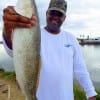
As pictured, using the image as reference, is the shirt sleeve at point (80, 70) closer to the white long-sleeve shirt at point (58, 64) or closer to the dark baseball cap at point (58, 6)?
the white long-sleeve shirt at point (58, 64)

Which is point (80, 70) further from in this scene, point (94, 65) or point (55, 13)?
point (94, 65)

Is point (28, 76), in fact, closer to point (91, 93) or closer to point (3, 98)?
point (91, 93)

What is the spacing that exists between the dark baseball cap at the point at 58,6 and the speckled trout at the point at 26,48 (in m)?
1.58

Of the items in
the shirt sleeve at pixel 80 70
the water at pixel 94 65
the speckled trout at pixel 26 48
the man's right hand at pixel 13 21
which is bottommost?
the water at pixel 94 65

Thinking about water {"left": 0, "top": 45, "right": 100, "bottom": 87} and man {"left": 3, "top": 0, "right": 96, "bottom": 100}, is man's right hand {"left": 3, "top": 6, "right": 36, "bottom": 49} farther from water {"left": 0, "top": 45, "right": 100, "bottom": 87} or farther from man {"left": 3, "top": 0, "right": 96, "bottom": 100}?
water {"left": 0, "top": 45, "right": 100, "bottom": 87}

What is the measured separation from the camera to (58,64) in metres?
4.44

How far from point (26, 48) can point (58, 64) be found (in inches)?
57.5

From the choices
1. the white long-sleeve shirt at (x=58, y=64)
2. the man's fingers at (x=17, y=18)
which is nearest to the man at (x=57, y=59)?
the white long-sleeve shirt at (x=58, y=64)

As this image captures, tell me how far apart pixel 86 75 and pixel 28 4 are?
7.05 feet

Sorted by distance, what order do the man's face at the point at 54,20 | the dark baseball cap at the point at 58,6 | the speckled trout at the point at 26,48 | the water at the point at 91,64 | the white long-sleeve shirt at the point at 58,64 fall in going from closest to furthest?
the speckled trout at the point at 26,48
the white long-sleeve shirt at the point at 58,64
the man's face at the point at 54,20
the dark baseball cap at the point at 58,6
the water at the point at 91,64

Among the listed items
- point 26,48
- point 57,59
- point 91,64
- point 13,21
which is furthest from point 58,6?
point 91,64

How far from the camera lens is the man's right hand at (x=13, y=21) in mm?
3018

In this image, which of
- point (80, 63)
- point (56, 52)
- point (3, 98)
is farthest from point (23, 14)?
point (3, 98)

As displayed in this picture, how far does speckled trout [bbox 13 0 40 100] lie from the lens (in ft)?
9.80
